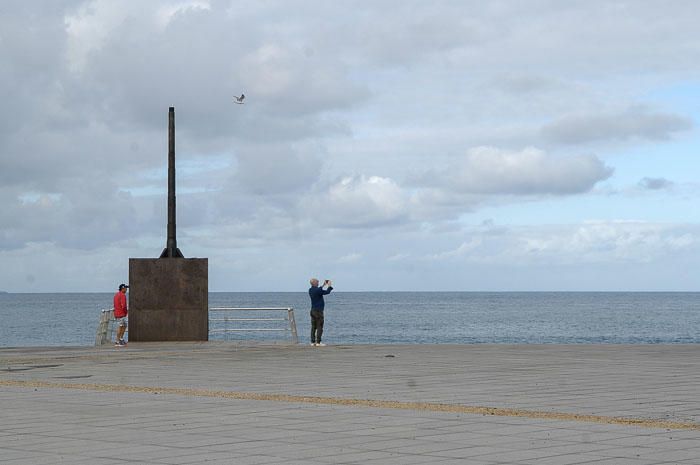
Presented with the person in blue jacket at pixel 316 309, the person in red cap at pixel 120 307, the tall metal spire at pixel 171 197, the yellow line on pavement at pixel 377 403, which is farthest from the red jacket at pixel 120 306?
the yellow line on pavement at pixel 377 403

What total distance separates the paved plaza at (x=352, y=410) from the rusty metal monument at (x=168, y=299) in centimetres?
636

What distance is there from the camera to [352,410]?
1387 centimetres

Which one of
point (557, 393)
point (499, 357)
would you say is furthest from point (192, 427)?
point (499, 357)

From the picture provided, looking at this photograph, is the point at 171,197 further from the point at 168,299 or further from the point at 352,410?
the point at 352,410

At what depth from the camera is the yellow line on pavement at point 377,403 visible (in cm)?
1242

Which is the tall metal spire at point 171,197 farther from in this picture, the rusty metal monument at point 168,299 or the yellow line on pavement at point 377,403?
the yellow line on pavement at point 377,403

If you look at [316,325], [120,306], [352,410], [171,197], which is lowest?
[352,410]

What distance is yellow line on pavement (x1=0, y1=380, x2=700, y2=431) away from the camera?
40.8 feet

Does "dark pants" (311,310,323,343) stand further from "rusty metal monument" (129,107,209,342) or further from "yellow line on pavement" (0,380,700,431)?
"yellow line on pavement" (0,380,700,431)

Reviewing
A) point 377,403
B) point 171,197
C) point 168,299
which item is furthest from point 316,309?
point 377,403

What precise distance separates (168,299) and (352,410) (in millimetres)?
17607

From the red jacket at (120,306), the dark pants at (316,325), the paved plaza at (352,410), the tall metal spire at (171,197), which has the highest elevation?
the tall metal spire at (171,197)

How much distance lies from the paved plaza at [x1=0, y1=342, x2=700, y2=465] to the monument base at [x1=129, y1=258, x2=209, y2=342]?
635cm

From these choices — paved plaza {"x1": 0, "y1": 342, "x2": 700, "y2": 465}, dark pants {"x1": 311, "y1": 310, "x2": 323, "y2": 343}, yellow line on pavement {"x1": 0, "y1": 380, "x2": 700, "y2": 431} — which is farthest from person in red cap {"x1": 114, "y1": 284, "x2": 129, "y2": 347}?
yellow line on pavement {"x1": 0, "y1": 380, "x2": 700, "y2": 431}
